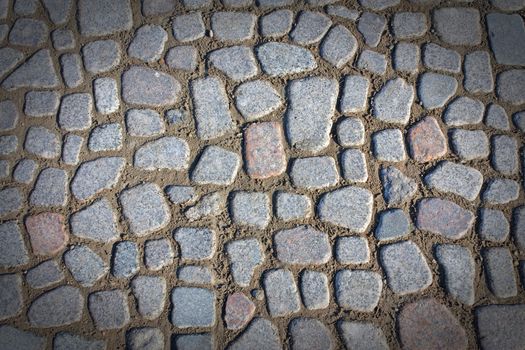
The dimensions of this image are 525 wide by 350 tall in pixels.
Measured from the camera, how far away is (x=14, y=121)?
2775mm

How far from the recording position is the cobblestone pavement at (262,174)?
7.89 feet

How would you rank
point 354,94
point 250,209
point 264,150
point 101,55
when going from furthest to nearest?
point 101,55 → point 354,94 → point 264,150 → point 250,209

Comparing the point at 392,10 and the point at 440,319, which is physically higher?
the point at 392,10

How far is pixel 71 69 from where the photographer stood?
2.87 metres

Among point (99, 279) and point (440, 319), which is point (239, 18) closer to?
point (99, 279)

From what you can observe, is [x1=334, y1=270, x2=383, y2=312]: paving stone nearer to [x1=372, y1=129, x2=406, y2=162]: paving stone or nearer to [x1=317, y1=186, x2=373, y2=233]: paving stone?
[x1=317, y1=186, x2=373, y2=233]: paving stone

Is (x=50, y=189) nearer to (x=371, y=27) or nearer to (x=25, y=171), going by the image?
(x=25, y=171)

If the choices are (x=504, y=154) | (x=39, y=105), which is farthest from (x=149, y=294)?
(x=504, y=154)

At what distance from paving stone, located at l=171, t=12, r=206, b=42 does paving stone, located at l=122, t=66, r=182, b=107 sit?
281mm

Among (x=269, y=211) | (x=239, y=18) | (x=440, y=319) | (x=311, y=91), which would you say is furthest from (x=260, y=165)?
(x=440, y=319)

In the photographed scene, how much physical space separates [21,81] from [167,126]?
0.93 metres

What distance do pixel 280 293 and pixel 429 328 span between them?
29.5 inches

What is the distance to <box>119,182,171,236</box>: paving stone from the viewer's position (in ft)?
8.39

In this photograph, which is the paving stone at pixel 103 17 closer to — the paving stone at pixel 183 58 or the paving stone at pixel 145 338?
the paving stone at pixel 183 58
